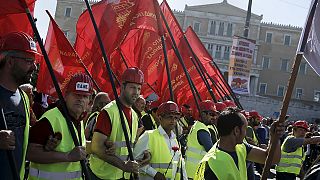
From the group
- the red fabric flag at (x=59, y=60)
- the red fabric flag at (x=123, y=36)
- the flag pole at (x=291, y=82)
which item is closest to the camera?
the flag pole at (x=291, y=82)

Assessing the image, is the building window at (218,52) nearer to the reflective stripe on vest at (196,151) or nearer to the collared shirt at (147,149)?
the reflective stripe on vest at (196,151)

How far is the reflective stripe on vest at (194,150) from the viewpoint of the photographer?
6539mm

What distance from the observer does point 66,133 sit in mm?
4070

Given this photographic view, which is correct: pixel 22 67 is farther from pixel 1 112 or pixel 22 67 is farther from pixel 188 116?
pixel 188 116

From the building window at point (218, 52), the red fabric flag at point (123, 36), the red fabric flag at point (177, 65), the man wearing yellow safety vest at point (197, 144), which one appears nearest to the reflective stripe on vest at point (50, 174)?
the man wearing yellow safety vest at point (197, 144)

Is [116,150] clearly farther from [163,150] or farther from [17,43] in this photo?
[17,43]

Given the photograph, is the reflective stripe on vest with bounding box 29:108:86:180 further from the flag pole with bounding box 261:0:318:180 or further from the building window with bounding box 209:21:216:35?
the building window with bounding box 209:21:216:35

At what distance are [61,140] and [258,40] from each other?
6912 centimetres

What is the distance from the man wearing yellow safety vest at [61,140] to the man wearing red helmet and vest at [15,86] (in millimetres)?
169

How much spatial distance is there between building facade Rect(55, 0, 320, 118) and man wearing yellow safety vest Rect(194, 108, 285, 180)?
66131 millimetres

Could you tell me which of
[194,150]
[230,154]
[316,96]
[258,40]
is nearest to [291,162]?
[194,150]

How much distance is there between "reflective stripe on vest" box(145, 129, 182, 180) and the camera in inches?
201

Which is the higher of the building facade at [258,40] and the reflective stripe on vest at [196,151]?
the building facade at [258,40]

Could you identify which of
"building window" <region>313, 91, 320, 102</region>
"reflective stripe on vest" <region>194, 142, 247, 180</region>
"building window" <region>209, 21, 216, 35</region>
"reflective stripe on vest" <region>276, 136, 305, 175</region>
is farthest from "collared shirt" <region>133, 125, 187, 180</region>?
"building window" <region>313, 91, 320, 102</region>
